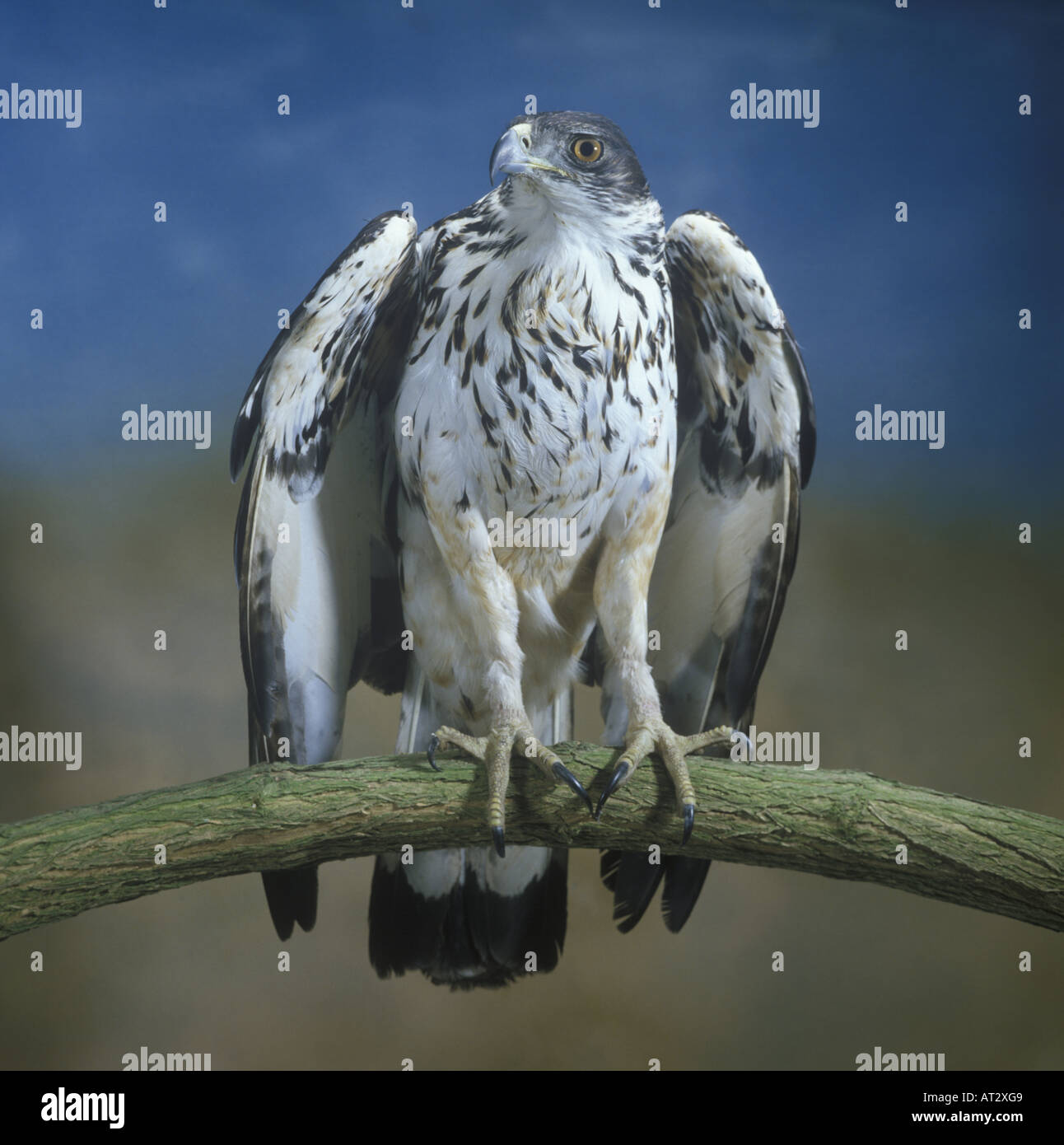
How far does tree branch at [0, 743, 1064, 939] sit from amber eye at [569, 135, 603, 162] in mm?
1340

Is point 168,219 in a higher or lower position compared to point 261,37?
lower

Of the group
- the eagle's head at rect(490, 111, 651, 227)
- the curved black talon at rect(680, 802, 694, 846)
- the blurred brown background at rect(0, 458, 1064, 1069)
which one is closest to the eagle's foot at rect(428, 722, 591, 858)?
the curved black talon at rect(680, 802, 694, 846)

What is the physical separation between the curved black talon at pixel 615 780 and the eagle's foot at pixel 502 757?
26 millimetres

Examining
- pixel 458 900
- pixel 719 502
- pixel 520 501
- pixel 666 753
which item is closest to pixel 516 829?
pixel 666 753

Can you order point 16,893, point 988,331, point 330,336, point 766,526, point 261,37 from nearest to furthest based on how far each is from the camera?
point 16,893, point 330,336, point 766,526, point 261,37, point 988,331

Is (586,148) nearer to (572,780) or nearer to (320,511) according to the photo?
(320,511)

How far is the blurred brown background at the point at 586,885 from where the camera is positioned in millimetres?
2902

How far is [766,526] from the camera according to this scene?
2672 mm

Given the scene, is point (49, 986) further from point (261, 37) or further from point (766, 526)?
point (261, 37)

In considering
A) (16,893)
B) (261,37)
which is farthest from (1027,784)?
(261,37)

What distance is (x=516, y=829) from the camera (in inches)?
86.2

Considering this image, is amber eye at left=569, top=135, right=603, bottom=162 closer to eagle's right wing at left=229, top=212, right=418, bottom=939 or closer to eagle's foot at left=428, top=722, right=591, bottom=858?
eagle's right wing at left=229, top=212, right=418, bottom=939
